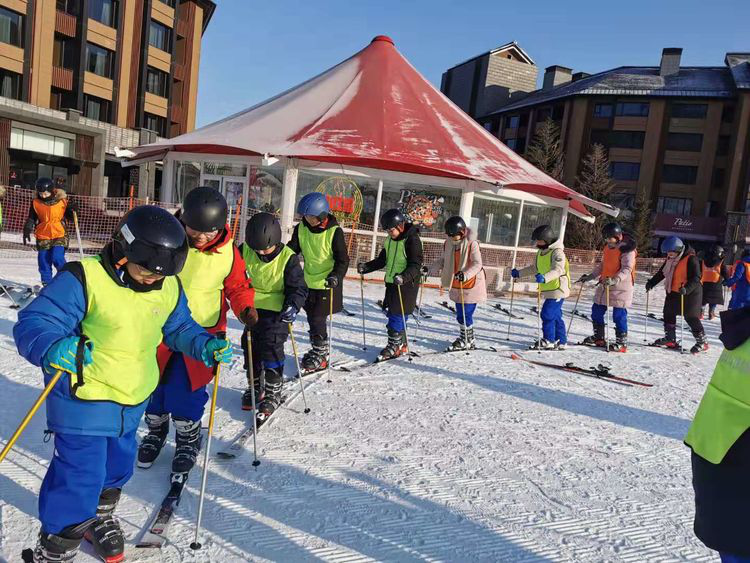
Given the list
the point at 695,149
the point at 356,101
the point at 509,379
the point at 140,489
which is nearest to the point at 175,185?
the point at 356,101

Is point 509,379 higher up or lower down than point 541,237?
lower down

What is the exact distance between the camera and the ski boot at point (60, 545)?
2.03 m

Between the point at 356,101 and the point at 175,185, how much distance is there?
215 inches

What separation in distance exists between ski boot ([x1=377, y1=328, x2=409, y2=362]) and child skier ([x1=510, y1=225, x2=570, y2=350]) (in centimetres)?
205

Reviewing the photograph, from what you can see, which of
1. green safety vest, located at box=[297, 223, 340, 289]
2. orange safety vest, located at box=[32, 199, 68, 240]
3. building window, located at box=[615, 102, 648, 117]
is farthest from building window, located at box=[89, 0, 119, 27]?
building window, located at box=[615, 102, 648, 117]

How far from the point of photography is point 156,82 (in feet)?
100

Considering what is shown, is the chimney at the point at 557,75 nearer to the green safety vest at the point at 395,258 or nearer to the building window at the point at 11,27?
the building window at the point at 11,27

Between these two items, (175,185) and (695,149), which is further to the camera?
(695,149)

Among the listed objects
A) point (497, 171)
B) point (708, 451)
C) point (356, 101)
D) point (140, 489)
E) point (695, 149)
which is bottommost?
point (140, 489)

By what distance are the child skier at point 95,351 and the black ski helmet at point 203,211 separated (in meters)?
0.81

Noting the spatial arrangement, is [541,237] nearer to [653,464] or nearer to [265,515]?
[653,464]

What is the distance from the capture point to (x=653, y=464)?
3.77 metres

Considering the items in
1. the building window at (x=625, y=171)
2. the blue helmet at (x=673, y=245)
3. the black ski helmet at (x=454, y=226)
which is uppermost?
the building window at (x=625, y=171)

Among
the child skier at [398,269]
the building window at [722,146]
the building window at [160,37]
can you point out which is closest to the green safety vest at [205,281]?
the child skier at [398,269]
